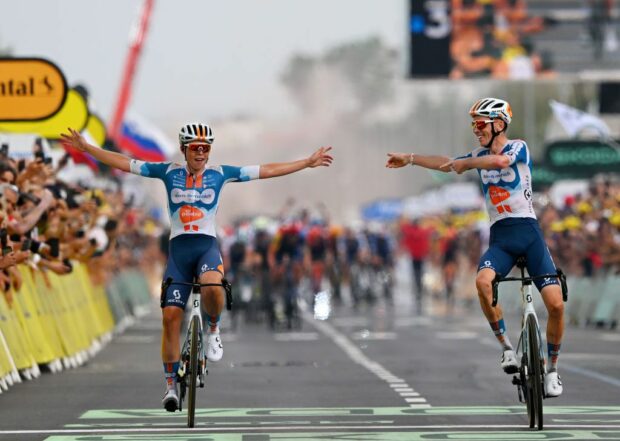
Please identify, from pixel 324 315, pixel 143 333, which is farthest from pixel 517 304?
pixel 143 333

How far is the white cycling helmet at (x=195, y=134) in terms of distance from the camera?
14453 millimetres

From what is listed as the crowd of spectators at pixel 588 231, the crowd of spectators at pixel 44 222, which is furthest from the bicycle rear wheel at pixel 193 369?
the crowd of spectators at pixel 588 231

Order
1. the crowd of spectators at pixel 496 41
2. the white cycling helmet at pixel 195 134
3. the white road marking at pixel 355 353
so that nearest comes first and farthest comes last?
the white cycling helmet at pixel 195 134, the white road marking at pixel 355 353, the crowd of spectators at pixel 496 41

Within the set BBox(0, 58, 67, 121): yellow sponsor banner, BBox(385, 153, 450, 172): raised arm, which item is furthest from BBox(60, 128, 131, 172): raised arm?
BBox(0, 58, 67, 121): yellow sponsor banner

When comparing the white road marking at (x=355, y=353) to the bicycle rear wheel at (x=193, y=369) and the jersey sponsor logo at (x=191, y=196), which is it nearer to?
the jersey sponsor logo at (x=191, y=196)

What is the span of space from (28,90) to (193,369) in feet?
28.5

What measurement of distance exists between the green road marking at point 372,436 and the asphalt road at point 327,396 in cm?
1

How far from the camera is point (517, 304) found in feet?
131

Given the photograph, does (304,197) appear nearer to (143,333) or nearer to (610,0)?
(610,0)

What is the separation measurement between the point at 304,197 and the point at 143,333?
125 m

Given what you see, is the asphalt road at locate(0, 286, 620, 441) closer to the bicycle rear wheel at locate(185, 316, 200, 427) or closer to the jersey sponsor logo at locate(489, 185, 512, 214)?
→ the bicycle rear wheel at locate(185, 316, 200, 427)

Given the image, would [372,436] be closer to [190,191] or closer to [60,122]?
[190,191]

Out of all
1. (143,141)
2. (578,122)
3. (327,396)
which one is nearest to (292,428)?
(327,396)

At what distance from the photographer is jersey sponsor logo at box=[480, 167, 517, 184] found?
14.3 meters
